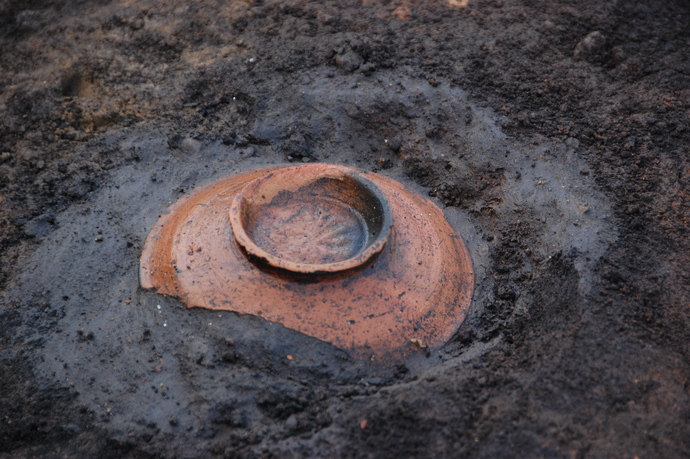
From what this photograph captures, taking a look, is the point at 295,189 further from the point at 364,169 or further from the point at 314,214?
the point at 364,169

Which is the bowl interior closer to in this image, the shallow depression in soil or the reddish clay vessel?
the reddish clay vessel

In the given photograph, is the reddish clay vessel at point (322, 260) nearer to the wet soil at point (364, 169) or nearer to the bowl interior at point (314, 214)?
the bowl interior at point (314, 214)

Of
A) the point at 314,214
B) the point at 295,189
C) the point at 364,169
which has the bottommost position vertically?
the point at 364,169

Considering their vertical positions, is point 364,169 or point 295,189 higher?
point 295,189

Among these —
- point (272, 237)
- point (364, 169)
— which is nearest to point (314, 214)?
point (272, 237)

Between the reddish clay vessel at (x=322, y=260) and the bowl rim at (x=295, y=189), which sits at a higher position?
the bowl rim at (x=295, y=189)

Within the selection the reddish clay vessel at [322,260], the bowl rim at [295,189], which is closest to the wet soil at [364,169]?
the reddish clay vessel at [322,260]
